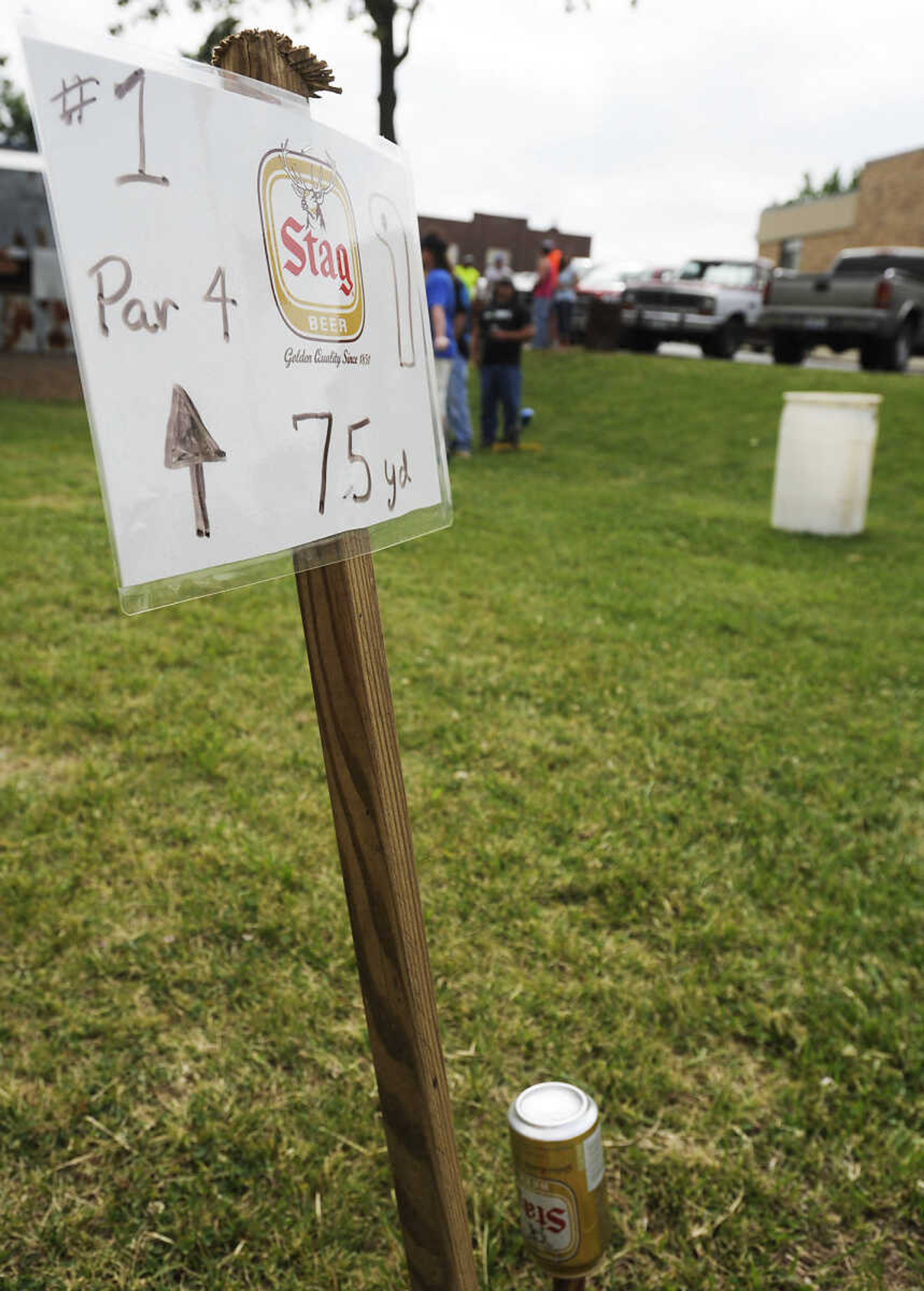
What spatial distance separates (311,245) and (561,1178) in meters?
1.32

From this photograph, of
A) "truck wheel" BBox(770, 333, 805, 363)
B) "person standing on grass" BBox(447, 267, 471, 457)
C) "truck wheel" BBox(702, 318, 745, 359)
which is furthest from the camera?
"truck wheel" BBox(702, 318, 745, 359)

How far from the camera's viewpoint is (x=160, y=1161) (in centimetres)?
192

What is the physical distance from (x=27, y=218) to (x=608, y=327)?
32.7ft

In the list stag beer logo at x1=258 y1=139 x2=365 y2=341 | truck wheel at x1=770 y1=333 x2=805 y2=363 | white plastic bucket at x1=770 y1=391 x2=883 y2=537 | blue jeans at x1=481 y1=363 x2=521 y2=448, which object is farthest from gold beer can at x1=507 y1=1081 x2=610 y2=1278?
truck wheel at x1=770 y1=333 x2=805 y2=363

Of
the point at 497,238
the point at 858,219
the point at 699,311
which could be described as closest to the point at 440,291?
the point at 699,311

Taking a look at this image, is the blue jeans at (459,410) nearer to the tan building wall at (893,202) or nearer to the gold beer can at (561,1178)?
the gold beer can at (561,1178)

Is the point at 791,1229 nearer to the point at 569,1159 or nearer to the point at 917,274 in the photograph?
the point at 569,1159

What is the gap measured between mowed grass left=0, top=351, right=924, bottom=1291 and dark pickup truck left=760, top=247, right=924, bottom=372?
10315mm

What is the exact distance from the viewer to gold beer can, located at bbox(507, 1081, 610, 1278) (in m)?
1.50

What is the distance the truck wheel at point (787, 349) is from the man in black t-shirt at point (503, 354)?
6.33m

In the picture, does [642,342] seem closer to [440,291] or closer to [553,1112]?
[440,291]

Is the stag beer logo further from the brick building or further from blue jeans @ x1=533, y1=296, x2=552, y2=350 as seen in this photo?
the brick building

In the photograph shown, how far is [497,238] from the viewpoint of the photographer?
1948 inches

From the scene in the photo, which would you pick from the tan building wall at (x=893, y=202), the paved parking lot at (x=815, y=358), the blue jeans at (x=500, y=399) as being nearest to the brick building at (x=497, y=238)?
the tan building wall at (x=893, y=202)
